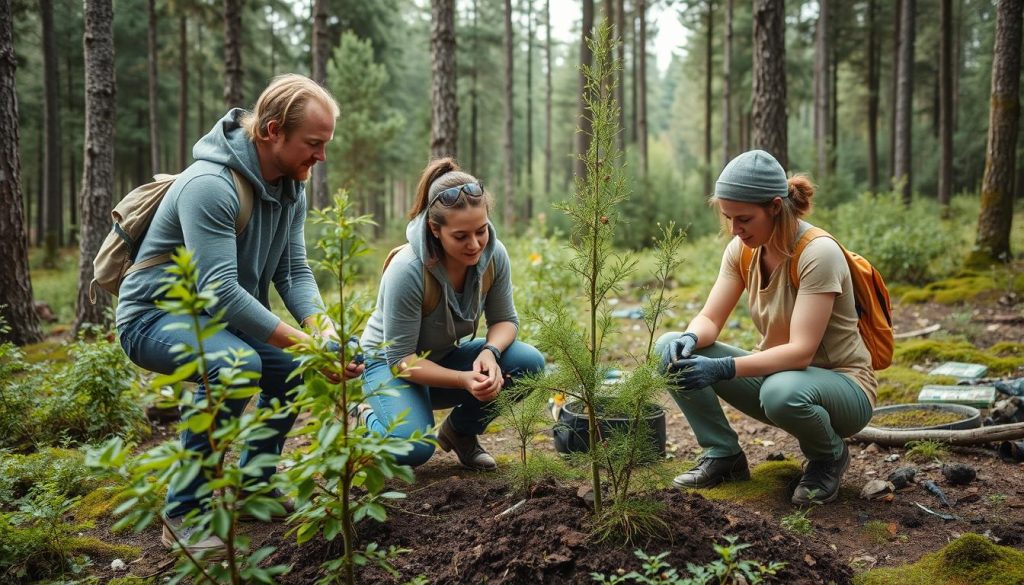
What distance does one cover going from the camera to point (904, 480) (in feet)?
9.97

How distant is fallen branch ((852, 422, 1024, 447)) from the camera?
3.15 meters

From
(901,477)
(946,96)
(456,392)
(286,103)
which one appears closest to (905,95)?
(946,96)

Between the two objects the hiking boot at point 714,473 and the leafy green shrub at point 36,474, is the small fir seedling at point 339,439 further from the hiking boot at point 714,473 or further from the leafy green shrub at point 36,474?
the hiking boot at point 714,473

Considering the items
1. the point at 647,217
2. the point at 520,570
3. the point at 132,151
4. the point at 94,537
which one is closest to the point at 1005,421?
the point at 520,570

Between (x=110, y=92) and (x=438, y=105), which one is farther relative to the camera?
(x=438, y=105)

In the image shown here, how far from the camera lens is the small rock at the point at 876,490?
2971mm

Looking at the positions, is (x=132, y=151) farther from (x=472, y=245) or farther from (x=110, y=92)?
(x=472, y=245)

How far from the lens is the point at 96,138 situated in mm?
6453

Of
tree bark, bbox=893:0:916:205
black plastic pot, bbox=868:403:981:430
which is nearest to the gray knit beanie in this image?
black plastic pot, bbox=868:403:981:430

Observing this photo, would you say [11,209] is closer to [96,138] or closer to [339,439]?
[96,138]

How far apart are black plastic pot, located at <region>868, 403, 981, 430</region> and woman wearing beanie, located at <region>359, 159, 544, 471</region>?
6.63ft

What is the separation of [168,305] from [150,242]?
54.4 inches

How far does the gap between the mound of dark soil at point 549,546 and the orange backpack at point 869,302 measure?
40.5 inches

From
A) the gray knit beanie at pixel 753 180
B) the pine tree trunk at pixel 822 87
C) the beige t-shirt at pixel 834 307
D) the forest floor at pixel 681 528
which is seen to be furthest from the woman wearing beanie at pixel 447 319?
the pine tree trunk at pixel 822 87
